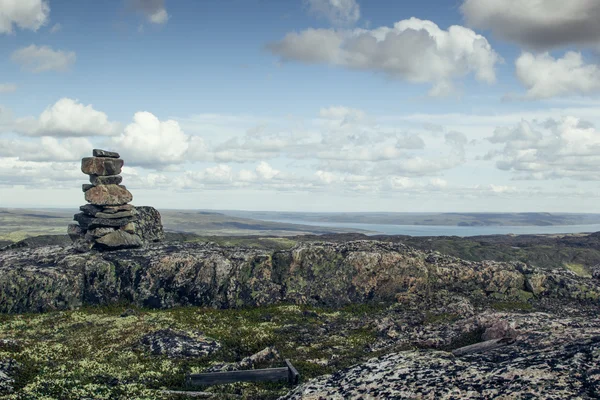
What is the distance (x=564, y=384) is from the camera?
364 inches

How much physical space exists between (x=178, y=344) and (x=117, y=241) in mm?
22244

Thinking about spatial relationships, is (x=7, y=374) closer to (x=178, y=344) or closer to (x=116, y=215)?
(x=178, y=344)

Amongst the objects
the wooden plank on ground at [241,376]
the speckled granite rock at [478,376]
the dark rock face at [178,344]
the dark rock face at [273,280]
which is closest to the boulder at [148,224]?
the dark rock face at [273,280]

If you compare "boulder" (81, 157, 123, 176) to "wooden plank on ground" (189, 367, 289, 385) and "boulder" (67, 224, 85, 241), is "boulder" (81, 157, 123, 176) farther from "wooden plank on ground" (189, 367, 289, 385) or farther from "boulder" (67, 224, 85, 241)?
"wooden plank on ground" (189, 367, 289, 385)

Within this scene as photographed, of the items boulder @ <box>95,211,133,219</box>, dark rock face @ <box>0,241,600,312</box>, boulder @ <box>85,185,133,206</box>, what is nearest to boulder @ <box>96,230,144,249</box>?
boulder @ <box>95,211,133,219</box>

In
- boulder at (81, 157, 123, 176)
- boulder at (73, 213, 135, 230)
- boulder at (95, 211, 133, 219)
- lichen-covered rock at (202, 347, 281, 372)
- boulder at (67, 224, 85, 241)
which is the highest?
boulder at (81, 157, 123, 176)

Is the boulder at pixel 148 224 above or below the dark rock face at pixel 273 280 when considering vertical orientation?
above

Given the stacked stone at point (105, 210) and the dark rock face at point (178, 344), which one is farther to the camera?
the stacked stone at point (105, 210)

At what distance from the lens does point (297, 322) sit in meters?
28.6

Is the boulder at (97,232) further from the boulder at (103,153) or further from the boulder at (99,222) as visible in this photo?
the boulder at (103,153)

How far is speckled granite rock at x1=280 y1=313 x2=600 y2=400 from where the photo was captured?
9359 mm

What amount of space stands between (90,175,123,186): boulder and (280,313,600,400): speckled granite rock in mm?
40149

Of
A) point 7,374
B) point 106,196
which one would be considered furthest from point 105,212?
point 7,374

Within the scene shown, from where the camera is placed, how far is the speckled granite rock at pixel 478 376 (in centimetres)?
936
